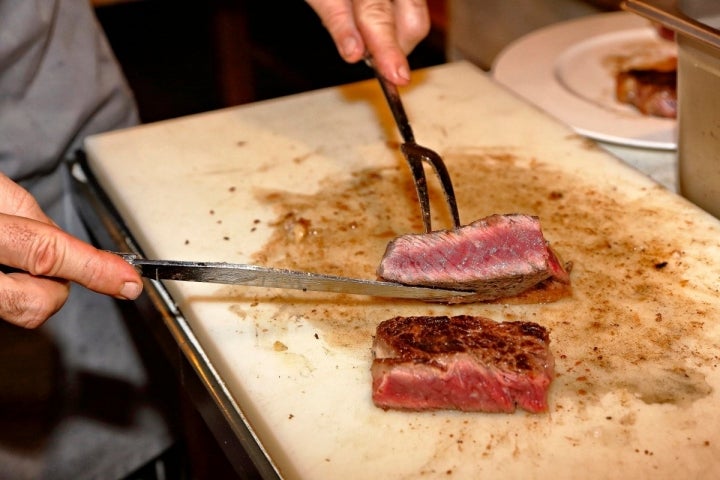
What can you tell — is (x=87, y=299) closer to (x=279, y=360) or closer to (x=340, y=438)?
(x=279, y=360)

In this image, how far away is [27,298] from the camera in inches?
55.2

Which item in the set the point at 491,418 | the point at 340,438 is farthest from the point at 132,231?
the point at 491,418

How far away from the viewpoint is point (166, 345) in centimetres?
176

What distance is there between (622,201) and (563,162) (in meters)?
0.22

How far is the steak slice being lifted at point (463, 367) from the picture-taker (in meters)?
1.37

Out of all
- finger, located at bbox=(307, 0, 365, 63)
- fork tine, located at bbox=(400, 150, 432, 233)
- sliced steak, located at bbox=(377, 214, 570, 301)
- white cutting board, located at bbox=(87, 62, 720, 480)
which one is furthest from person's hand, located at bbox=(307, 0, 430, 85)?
sliced steak, located at bbox=(377, 214, 570, 301)

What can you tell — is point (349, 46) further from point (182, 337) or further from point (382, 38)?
point (182, 337)

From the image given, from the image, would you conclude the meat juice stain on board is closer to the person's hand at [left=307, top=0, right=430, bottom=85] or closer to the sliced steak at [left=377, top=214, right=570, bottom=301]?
the sliced steak at [left=377, top=214, right=570, bottom=301]

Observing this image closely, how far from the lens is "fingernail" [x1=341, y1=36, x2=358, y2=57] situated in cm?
212

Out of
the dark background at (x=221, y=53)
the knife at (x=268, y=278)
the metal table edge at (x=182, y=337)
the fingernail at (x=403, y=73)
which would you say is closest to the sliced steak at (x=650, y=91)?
the fingernail at (x=403, y=73)

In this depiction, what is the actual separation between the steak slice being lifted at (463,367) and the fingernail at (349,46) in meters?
0.90

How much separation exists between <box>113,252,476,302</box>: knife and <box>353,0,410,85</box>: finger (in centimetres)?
67

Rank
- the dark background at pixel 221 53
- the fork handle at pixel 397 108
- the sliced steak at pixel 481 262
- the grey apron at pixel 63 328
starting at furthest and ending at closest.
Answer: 1. the dark background at pixel 221 53
2. the grey apron at pixel 63 328
3. the fork handle at pixel 397 108
4. the sliced steak at pixel 481 262

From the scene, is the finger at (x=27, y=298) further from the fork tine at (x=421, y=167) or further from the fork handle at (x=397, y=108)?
the fork handle at (x=397, y=108)
